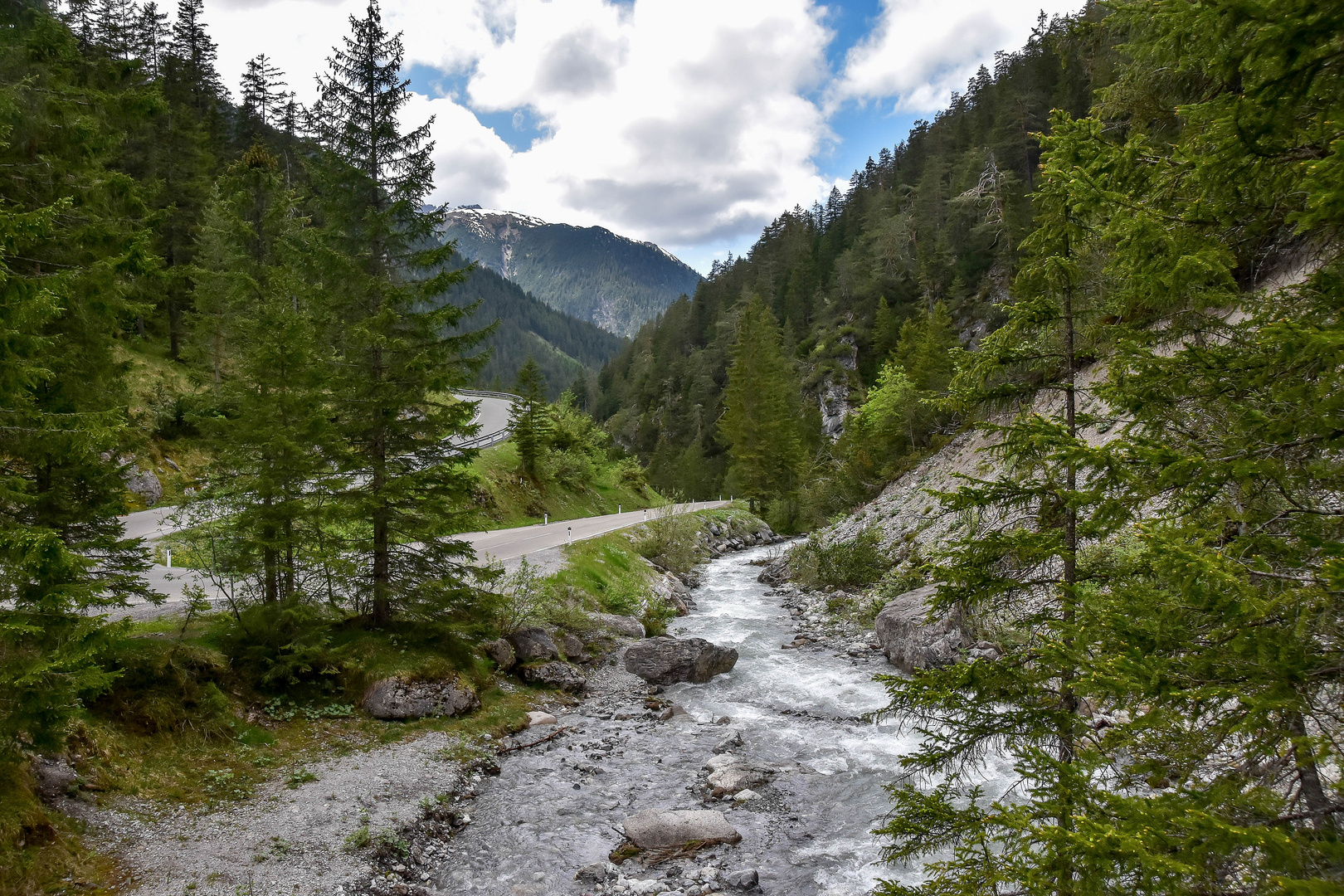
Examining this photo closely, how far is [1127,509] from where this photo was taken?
15.2 ft

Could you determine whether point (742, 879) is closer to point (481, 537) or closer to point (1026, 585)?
point (1026, 585)

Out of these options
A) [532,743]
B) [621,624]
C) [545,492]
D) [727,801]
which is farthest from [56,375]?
[545,492]

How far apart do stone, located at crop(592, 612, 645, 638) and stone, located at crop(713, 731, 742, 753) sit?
689 centimetres

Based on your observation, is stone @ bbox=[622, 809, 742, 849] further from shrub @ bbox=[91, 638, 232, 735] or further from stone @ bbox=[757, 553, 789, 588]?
stone @ bbox=[757, 553, 789, 588]

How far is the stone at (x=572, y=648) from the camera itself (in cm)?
1658

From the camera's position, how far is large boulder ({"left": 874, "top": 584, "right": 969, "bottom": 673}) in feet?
47.0

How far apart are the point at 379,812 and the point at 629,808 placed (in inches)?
144

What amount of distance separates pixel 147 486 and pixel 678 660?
22.5 m

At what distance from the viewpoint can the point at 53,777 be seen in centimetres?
761

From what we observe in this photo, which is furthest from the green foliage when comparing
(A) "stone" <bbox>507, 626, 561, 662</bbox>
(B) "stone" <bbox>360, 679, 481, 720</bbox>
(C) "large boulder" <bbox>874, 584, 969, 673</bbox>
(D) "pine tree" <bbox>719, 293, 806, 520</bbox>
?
(D) "pine tree" <bbox>719, 293, 806, 520</bbox>

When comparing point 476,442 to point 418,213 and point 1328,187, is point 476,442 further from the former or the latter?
point 1328,187

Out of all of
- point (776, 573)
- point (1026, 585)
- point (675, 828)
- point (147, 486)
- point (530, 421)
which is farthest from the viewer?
point (530, 421)

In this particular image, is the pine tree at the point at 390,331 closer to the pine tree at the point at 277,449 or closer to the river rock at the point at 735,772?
the pine tree at the point at 277,449

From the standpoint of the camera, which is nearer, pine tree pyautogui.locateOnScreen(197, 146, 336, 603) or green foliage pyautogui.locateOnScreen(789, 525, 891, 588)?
pine tree pyautogui.locateOnScreen(197, 146, 336, 603)
